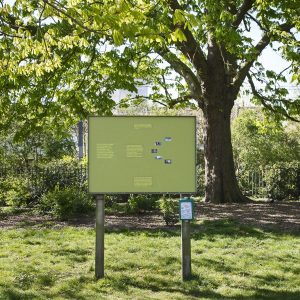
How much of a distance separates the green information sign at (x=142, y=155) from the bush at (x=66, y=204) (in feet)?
19.2

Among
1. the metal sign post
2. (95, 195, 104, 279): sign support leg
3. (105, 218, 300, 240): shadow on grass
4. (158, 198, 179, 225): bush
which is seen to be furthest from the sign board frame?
(158, 198, 179, 225): bush

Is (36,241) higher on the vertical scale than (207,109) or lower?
lower

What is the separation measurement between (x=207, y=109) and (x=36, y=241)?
8075 millimetres

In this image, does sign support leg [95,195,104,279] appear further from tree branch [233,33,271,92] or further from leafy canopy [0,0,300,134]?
tree branch [233,33,271,92]

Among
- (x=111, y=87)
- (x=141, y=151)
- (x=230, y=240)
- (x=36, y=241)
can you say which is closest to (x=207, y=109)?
(x=111, y=87)

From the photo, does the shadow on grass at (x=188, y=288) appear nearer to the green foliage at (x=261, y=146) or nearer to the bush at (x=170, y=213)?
the bush at (x=170, y=213)

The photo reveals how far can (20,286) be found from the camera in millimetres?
6840

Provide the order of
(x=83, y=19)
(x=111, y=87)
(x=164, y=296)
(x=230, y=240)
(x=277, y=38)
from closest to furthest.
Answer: (x=164, y=296) → (x=83, y=19) → (x=230, y=240) → (x=277, y=38) → (x=111, y=87)

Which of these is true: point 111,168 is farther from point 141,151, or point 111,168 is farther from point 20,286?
point 20,286

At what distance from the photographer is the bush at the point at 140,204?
1360cm

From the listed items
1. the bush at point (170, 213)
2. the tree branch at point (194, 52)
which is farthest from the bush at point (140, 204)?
the tree branch at point (194, 52)

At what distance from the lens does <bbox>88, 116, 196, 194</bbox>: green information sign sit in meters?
7.23

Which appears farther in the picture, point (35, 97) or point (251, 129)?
point (251, 129)

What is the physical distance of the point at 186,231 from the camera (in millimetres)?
7199
